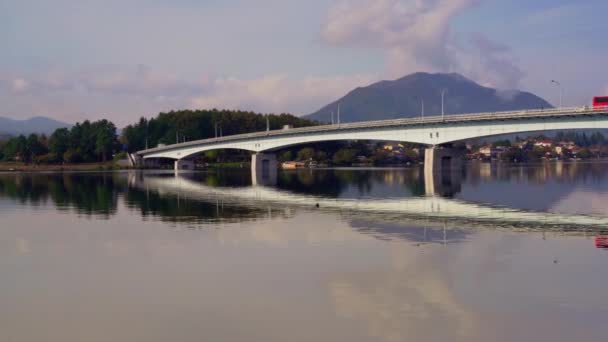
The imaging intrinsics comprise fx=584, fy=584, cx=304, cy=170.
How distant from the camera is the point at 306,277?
1902 cm

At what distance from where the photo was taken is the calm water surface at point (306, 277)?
14.0 meters

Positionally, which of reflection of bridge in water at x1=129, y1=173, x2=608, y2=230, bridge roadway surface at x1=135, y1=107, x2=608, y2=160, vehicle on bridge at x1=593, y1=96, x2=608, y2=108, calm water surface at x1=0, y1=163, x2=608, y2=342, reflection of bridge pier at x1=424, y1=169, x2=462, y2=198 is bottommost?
calm water surface at x1=0, y1=163, x2=608, y2=342

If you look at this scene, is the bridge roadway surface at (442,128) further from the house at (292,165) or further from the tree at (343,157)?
the tree at (343,157)

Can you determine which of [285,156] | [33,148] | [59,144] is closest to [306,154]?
[285,156]

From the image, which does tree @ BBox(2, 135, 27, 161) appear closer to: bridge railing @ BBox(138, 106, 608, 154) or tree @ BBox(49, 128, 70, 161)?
tree @ BBox(49, 128, 70, 161)

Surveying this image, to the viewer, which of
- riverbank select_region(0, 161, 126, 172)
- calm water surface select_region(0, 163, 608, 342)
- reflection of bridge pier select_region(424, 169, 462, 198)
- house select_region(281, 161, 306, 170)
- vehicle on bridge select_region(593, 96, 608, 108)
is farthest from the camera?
house select_region(281, 161, 306, 170)

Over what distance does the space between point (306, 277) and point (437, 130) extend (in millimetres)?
67092

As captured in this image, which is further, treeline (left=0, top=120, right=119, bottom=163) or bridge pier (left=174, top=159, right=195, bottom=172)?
treeline (left=0, top=120, right=119, bottom=163)

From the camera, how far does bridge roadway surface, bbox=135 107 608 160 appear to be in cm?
6595

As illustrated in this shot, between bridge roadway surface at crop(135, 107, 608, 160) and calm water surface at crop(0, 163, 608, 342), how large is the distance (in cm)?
3261

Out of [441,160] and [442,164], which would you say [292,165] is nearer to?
[442,164]

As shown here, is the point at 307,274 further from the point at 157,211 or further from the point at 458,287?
the point at 157,211

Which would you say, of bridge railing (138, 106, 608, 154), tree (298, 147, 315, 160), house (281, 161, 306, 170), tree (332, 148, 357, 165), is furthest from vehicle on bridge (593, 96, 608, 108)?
tree (332, 148, 357, 165)

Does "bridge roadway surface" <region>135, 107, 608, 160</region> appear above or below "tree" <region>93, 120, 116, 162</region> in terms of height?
below
